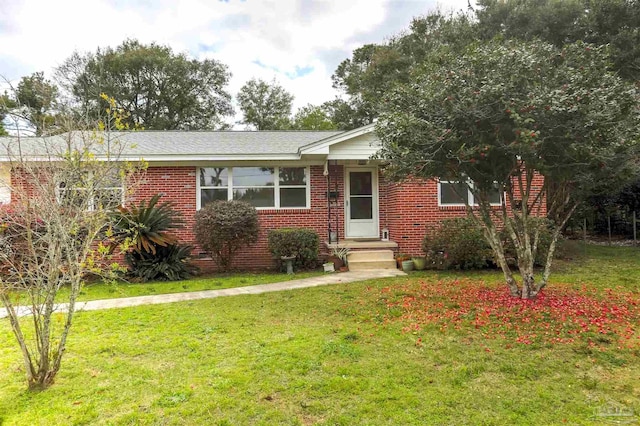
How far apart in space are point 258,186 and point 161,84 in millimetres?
22298

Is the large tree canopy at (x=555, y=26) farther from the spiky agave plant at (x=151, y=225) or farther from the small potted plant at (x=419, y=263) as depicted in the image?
the spiky agave plant at (x=151, y=225)

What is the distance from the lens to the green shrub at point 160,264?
8.41 meters

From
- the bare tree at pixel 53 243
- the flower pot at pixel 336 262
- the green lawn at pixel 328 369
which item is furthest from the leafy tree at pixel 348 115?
the bare tree at pixel 53 243

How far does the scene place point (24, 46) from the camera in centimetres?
1152

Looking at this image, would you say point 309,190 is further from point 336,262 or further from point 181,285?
point 181,285

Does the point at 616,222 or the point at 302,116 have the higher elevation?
the point at 302,116

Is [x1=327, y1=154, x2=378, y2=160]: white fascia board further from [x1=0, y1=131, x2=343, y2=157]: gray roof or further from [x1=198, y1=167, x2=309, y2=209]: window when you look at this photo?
[x1=198, y1=167, x2=309, y2=209]: window

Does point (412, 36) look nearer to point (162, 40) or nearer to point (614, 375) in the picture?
point (162, 40)

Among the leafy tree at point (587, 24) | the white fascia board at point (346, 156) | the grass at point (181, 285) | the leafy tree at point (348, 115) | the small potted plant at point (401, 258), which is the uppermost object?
the leafy tree at point (348, 115)

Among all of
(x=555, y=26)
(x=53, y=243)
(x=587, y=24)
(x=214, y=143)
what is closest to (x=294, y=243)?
(x=214, y=143)

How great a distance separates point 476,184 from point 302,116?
92.7 feet

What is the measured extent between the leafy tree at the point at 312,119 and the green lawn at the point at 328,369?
2561 cm

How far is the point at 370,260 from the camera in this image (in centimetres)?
927

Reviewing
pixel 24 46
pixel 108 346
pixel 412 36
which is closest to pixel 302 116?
pixel 412 36
